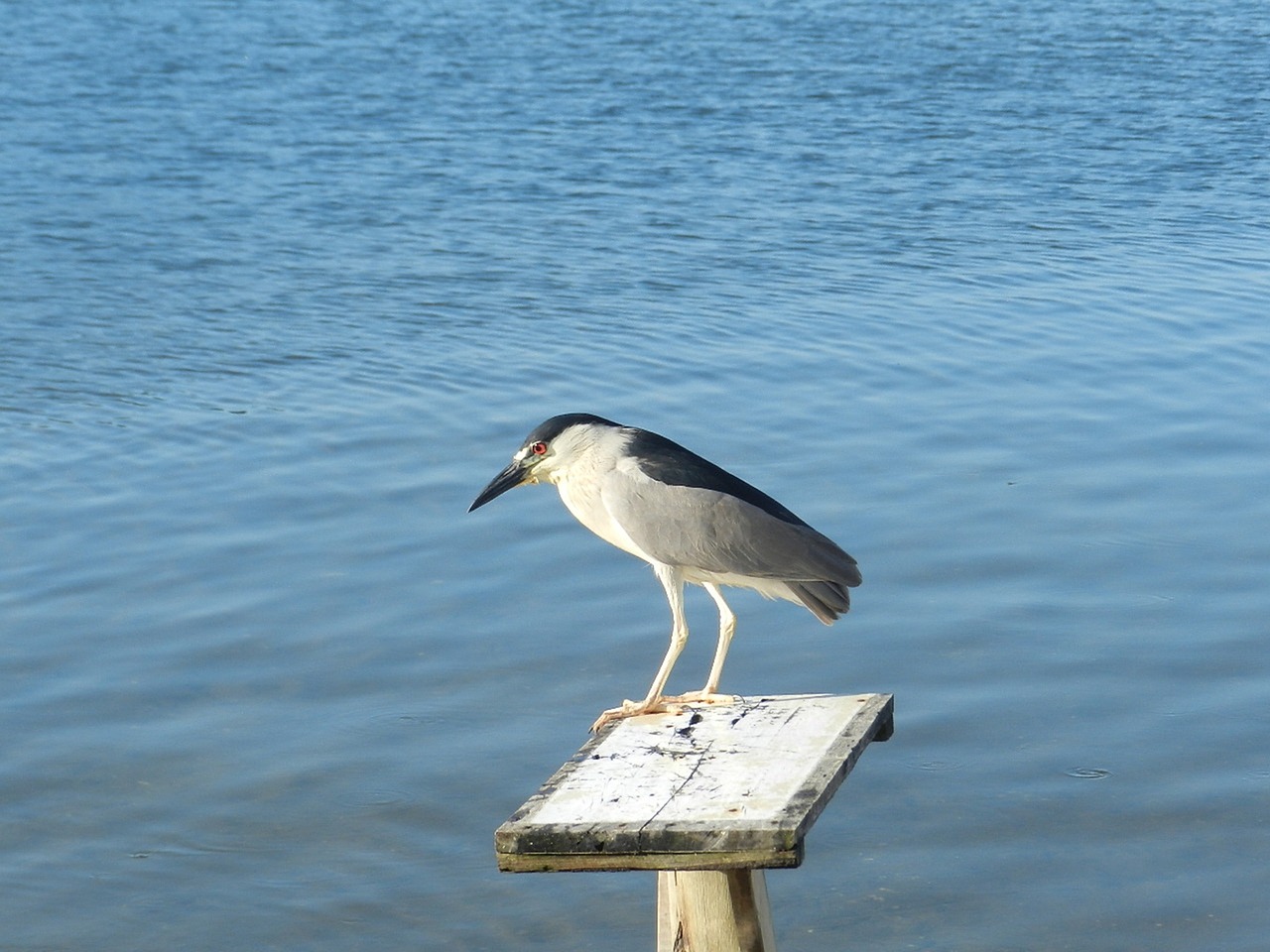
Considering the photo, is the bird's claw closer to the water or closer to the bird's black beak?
the bird's black beak

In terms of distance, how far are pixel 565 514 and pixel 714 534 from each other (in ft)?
12.5

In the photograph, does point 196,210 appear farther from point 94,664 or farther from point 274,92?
point 94,664

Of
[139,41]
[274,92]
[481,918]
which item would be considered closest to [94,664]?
[481,918]

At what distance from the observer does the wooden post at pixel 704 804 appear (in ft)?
11.0

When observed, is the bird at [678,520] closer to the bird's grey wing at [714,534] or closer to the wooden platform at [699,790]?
A: the bird's grey wing at [714,534]

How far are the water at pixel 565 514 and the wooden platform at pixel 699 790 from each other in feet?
4.63

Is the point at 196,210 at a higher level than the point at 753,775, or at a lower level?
lower

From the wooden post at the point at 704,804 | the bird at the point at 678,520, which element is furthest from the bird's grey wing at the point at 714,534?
the wooden post at the point at 704,804

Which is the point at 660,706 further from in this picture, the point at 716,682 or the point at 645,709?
the point at 716,682

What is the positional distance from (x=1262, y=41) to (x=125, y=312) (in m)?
15.6

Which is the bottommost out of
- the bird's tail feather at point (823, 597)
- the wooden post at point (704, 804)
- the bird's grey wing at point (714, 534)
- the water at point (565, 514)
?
the water at point (565, 514)

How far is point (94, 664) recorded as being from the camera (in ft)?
22.6

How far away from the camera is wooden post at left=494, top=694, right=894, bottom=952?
11.0 feet

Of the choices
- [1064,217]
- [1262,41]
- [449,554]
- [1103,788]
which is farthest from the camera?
[1262,41]
